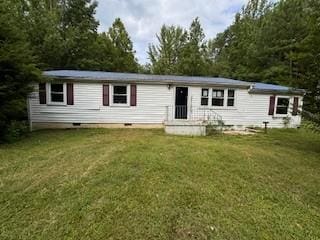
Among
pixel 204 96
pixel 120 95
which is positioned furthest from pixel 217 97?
pixel 120 95

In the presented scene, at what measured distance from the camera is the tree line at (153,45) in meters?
7.95

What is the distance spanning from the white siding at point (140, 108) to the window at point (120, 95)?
31 cm

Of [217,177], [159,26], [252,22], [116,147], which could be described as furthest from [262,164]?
[252,22]

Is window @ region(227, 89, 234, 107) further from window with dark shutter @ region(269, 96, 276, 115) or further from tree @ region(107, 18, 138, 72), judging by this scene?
tree @ region(107, 18, 138, 72)

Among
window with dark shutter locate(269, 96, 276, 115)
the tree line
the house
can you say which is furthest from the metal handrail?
the tree line

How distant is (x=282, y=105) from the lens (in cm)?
1298

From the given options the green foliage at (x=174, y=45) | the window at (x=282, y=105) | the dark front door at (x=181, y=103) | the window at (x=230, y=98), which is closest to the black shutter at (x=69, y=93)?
the dark front door at (x=181, y=103)

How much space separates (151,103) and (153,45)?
18564 millimetres

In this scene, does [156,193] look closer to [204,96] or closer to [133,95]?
[133,95]

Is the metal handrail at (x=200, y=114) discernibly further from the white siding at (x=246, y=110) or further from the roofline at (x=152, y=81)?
the roofline at (x=152, y=81)

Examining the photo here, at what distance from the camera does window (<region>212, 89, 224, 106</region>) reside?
1186 centimetres

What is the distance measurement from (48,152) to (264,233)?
596 centimetres

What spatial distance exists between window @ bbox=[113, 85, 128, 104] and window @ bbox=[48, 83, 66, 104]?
95.6 inches

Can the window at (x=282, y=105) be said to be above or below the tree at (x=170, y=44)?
below
